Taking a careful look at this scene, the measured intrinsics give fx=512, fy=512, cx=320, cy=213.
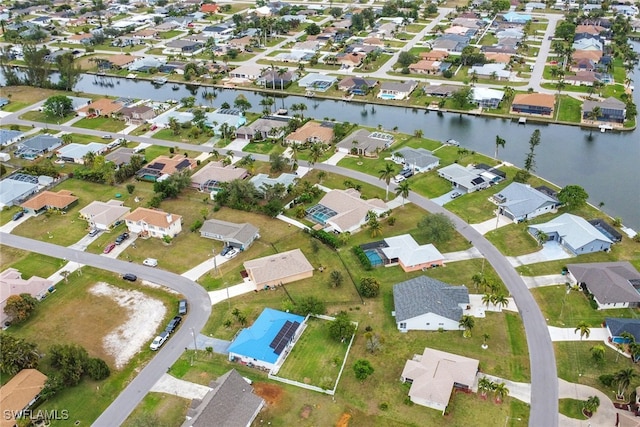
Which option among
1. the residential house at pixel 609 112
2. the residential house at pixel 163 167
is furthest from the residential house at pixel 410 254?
the residential house at pixel 609 112

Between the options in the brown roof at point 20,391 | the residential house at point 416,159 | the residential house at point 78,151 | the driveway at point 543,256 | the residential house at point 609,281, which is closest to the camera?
the brown roof at point 20,391

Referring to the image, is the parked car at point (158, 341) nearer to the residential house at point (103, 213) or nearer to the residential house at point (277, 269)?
the residential house at point (277, 269)

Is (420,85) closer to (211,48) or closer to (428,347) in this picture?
(211,48)

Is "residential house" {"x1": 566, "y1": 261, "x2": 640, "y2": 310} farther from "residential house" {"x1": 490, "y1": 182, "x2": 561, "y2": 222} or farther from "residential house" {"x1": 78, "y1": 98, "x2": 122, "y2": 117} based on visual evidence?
"residential house" {"x1": 78, "y1": 98, "x2": 122, "y2": 117}

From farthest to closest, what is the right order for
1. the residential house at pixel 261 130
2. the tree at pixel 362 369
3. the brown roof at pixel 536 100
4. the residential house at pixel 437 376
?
the brown roof at pixel 536 100 < the residential house at pixel 261 130 < the tree at pixel 362 369 < the residential house at pixel 437 376

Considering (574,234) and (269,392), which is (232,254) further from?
(574,234)

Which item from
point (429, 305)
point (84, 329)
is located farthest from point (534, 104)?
point (84, 329)
